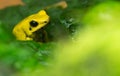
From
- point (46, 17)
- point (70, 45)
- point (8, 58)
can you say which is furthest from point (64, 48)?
point (46, 17)

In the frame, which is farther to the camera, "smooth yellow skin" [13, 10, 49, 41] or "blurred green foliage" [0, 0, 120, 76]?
"smooth yellow skin" [13, 10, 49, 41]

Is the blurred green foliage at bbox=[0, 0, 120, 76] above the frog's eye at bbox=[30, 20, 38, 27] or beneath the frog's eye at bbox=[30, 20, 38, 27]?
above

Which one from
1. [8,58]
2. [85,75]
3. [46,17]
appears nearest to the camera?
[85,75]

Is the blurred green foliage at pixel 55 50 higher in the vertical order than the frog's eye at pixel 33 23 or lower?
higher

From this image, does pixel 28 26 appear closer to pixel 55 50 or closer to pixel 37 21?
pixel 37 21

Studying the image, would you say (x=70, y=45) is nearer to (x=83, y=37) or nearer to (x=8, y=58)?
(x=83, y=37)
